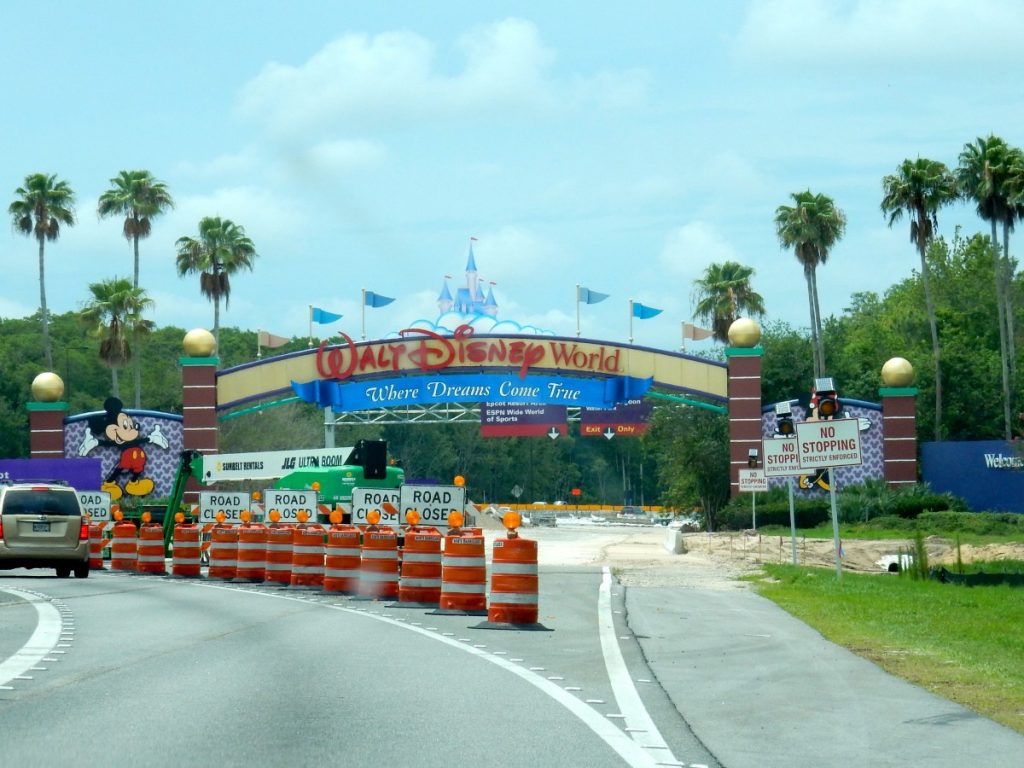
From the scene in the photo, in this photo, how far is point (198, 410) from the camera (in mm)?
60656

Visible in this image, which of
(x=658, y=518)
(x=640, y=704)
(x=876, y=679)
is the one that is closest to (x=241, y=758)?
(x=640, y=704)

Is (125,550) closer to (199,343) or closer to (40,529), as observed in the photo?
(40,529)

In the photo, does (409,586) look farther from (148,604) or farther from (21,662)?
(21,662)

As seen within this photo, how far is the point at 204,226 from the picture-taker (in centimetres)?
7975

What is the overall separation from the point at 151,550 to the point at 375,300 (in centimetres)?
3491

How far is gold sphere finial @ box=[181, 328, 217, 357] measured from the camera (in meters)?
60.8

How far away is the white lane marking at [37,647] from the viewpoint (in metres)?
12.5

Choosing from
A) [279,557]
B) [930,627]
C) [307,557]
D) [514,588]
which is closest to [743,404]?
[279,557]

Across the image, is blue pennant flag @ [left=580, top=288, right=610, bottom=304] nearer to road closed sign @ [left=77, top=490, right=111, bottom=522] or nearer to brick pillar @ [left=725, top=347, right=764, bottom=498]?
brick pillar @ [left=725, top=347, right=764, bottom=498]

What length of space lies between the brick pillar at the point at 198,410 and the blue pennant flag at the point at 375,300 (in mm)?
8331

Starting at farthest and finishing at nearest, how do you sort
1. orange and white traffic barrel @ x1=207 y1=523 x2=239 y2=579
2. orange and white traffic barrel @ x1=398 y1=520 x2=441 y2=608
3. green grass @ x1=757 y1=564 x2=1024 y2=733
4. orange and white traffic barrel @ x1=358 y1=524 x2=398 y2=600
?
1. orange and white traffic barrel @ x1=207 y1=523 x2=239 y2=579
2. orange and white traffic barrel @ x1=358 y1=524 x2=398 y2=600
3. orange and white traffic barrel @ x1=398 y1=520 x2=441 y2=608
4. green grass @ x1=757 y1=564 x2=1024 y2=733

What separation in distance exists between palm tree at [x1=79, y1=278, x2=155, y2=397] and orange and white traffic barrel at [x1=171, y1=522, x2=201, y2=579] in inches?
1694

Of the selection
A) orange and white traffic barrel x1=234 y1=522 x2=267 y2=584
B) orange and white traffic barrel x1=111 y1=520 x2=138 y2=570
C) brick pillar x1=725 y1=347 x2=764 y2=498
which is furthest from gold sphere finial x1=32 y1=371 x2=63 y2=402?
orange and white traffic barrel x1=234 y1=522 x2=267 y2=584

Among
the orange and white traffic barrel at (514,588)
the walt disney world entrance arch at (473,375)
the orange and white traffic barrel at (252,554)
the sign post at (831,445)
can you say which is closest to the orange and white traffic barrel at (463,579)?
the orange and white traffic barrel at (514,588)
